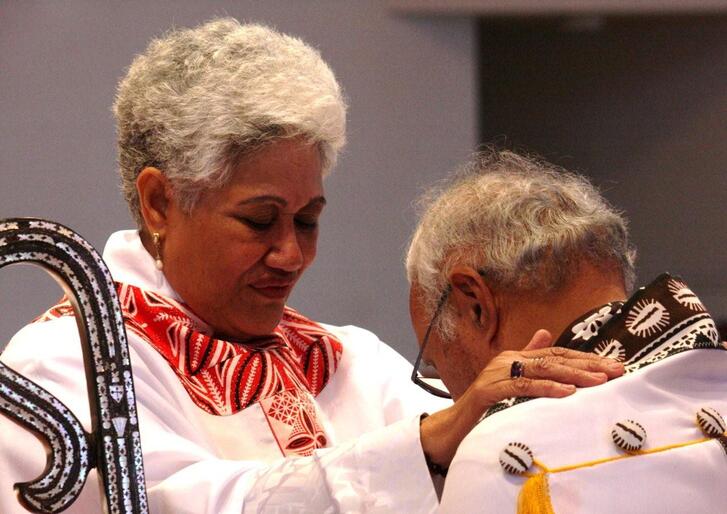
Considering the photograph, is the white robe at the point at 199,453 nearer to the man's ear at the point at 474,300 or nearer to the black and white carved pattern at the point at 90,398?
the man's ear at the point at 474,300

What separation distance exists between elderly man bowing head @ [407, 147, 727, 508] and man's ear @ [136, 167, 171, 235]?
536mm

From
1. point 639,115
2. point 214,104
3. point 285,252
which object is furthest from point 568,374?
point 639,115

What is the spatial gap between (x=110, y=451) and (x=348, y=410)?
1.25 metres

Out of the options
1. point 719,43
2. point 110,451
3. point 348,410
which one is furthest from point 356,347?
point 719,43

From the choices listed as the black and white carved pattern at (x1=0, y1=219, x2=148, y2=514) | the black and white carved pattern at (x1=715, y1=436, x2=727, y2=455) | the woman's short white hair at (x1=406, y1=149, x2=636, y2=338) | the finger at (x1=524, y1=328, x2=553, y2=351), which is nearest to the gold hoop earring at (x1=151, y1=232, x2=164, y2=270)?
the woman's short white hair at (x1=406, y1=149, x2=636, y2=338)

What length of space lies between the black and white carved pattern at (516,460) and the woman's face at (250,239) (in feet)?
2.80

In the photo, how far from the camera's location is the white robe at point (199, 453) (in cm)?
198

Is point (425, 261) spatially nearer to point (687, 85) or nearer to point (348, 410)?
point (348, 410)

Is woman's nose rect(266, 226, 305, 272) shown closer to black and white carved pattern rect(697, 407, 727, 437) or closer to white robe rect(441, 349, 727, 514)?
white robe rect(441, 349, 727, 514)

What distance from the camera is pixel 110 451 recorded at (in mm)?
1445

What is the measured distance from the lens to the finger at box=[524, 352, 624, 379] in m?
1.74

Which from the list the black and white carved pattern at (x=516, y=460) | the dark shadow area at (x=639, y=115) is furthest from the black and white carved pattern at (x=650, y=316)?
the dark shadow area at (x=639, y=115)

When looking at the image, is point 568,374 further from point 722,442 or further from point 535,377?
point 722,442

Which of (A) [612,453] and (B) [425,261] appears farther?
(B) [425,261]
